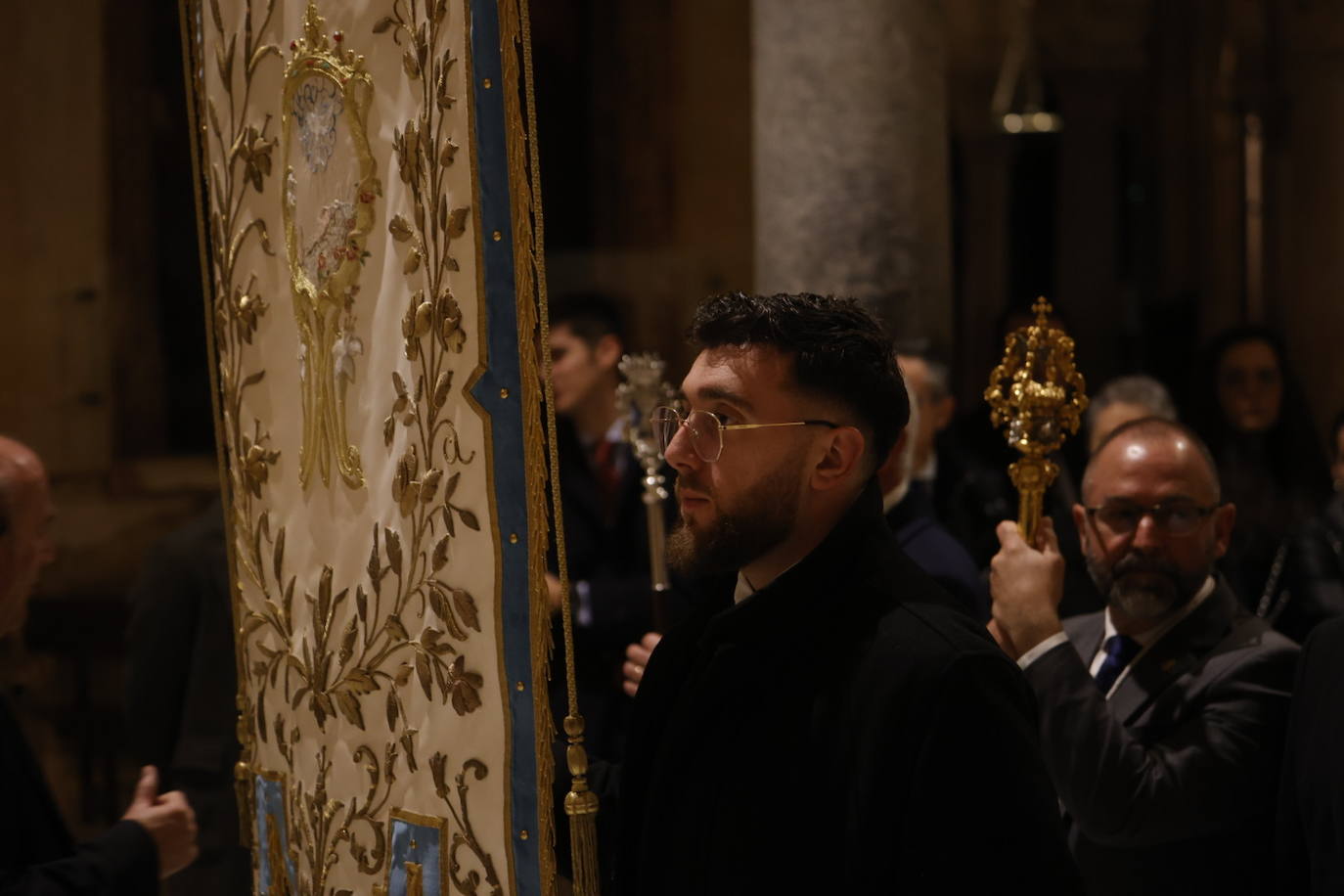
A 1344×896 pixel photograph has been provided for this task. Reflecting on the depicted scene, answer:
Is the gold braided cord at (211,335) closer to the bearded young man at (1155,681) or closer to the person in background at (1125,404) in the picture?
the bearded young man at (1155,681)

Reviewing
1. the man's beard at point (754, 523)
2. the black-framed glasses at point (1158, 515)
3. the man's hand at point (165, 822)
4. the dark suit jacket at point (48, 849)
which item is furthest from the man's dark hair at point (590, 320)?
the man's beard at point (754, 523)

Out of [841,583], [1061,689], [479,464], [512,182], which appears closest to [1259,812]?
[1061,689]

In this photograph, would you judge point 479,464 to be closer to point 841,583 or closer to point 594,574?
point 841,583

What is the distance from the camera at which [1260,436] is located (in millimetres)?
5324

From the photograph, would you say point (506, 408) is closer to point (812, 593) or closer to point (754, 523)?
point (754, 523)

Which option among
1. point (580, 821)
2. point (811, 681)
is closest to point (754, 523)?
point (811, 681)

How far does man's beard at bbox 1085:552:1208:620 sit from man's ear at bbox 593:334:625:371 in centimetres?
246

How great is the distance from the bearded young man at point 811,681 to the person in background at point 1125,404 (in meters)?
2.75

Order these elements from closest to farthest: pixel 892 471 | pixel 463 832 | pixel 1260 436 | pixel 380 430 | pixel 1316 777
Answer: pixel 463 832 < pixel 380 430 < pixel 1316 777 < pixel 892 471 < pixel 1260 436

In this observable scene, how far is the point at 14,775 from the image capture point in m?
2.51

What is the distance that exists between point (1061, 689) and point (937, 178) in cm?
279

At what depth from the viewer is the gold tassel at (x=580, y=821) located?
2139mm

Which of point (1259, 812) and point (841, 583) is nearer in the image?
point (841, 583)

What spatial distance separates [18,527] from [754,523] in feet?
4.57
